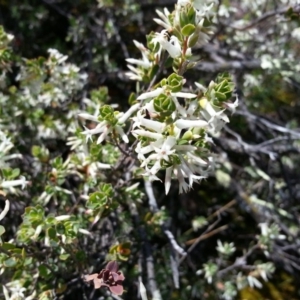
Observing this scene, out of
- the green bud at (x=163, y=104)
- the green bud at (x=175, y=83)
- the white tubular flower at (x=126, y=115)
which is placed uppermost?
the green bud at (x=175, y=83)

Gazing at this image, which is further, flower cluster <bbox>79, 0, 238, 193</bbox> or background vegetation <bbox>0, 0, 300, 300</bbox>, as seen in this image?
background vegetation <bbox>0, 0, 300, 300</bbox>

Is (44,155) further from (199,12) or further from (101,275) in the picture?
(199,12)

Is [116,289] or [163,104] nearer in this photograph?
[163,104]

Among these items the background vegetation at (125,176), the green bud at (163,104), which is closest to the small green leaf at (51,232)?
the background vegetation at (125,176)

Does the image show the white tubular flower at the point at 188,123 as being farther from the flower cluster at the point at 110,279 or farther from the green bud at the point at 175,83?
the flower cluster at the point at 110,279

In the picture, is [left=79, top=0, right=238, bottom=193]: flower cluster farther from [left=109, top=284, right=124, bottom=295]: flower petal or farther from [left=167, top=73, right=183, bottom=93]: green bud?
[left=109, top=284, right=124, bottom=295]: flower petal

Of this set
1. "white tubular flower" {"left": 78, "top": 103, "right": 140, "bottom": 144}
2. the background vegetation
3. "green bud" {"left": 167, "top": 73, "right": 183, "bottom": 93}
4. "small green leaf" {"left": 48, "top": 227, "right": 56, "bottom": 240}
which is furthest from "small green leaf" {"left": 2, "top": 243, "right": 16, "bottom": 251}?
"green bud" {"left": 167, "top": 73, "right": 183, "bottom": 93}

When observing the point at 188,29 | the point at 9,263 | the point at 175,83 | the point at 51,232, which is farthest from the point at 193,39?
the point at 9,263

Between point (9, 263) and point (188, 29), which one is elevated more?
point (188, 29)

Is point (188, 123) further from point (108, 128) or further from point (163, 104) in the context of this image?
point (108, 128)
